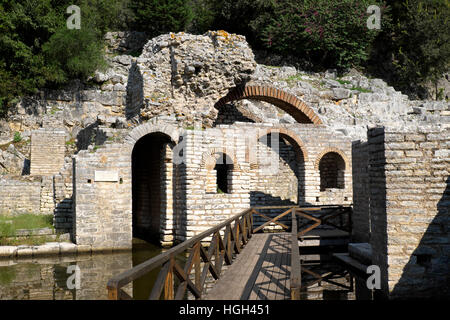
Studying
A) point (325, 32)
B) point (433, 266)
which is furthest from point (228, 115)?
point (433, 266)

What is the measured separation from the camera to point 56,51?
782 inches

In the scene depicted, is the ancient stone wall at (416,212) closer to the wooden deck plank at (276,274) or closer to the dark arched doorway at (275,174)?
the wooden deck plank at (276,274)

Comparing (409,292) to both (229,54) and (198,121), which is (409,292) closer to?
(198,121)

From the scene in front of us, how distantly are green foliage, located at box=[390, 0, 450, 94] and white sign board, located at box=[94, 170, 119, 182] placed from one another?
2258cm

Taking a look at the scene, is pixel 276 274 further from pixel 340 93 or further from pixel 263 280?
pixel 340 93

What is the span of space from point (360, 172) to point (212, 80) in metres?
6.45

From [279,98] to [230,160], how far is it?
4.92 m

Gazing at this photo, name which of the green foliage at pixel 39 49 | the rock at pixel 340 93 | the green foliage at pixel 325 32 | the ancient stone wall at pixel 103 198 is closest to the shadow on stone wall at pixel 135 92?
the ancient stone wall at pixel 103 198

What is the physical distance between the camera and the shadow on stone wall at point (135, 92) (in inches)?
487

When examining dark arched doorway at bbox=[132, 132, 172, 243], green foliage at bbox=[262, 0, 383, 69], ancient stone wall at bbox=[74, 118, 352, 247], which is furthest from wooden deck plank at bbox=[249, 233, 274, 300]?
green foliage at bbox=[262, 0, 383, 69]

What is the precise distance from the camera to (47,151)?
56.7 ft

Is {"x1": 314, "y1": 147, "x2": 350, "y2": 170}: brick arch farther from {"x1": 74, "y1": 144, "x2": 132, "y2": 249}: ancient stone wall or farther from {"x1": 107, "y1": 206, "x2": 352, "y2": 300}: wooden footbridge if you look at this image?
{"x1": 74, "y1": 144, "x2": 132, "y2": 249}: ancient stone wall

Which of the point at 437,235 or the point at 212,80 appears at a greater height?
the point at 212,80

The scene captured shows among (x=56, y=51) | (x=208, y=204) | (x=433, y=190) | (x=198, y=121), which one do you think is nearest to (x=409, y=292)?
(x=433, y=190)
